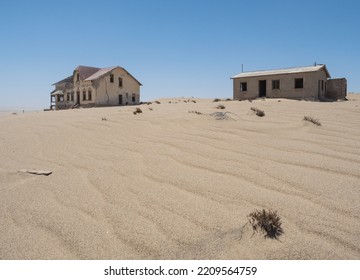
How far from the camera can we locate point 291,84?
21188 mm

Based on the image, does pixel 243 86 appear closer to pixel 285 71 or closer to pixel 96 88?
pixel 285 71

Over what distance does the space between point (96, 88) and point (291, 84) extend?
679 inches

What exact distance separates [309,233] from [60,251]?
1569mm

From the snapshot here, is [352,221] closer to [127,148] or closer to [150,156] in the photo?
[150,156]

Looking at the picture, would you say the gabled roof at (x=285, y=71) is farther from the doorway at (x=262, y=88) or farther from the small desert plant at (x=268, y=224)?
the small desert plant at (x=268, y=224)

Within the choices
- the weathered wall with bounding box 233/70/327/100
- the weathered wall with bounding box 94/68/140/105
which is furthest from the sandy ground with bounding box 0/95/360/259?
the weathered wall with bounding box 94/68/140/105

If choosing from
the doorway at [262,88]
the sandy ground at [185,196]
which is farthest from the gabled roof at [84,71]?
the sandy ground at [185,196]

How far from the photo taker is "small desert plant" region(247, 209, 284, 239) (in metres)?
1.89

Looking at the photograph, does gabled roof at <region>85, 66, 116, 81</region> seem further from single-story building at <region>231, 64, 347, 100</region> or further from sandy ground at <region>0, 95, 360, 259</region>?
sandy ground at <region>0, 95, 360, 259</region>

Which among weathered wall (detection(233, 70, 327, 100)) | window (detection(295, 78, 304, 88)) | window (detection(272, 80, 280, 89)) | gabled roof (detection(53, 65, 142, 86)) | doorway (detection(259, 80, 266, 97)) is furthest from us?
gabled roof (detection(53, 65, 142, 86))

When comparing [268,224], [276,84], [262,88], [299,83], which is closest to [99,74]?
[262,88]

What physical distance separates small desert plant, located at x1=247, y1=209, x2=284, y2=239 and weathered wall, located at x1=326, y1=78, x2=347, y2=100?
23889 mm

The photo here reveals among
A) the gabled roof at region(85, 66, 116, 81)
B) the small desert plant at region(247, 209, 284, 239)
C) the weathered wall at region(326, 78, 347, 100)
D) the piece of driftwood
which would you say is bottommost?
the small desert plant at region(247, 209, 284, 239)
